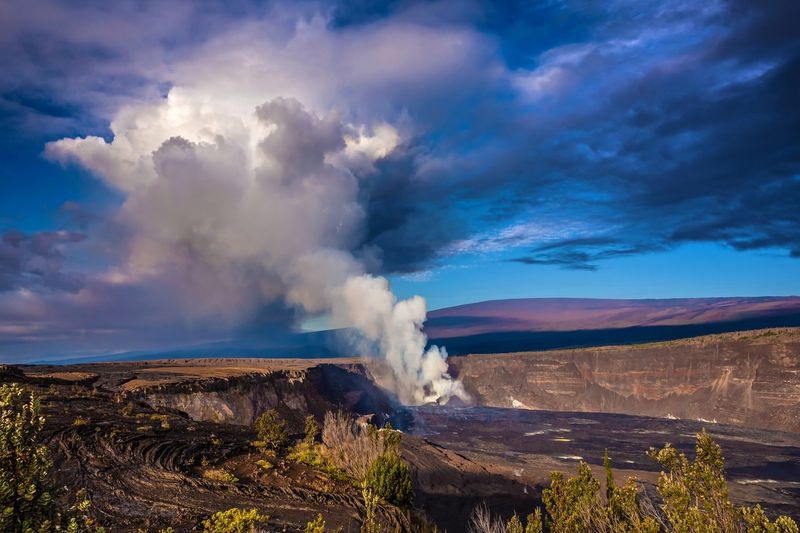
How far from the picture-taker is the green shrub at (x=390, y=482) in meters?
20.4

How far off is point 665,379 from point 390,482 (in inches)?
4316

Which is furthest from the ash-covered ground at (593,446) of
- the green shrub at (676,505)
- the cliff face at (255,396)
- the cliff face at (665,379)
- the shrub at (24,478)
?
the shrub at (24,478)

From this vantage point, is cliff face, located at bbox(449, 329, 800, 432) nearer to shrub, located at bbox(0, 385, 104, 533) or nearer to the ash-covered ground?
the ash-covered ground

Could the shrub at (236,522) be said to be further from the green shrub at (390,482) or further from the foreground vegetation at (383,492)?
the green shrub at (390,482)

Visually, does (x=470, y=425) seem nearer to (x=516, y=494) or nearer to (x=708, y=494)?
(x=516, y=494)

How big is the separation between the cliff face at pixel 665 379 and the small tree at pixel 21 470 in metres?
110

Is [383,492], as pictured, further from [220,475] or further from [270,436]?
[270,436]

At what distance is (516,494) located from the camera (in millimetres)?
46094

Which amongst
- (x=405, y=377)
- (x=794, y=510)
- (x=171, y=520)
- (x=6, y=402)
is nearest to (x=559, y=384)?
(x=405, y=377)

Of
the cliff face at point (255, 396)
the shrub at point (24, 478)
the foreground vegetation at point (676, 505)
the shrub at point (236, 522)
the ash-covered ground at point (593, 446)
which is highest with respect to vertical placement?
the shrub at point (24, 478)

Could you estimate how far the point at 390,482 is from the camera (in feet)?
67.1

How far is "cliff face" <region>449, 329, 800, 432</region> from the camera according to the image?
289 ft

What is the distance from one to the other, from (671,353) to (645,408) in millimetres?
14434

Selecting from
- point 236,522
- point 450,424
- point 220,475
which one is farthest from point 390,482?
point 450,424
